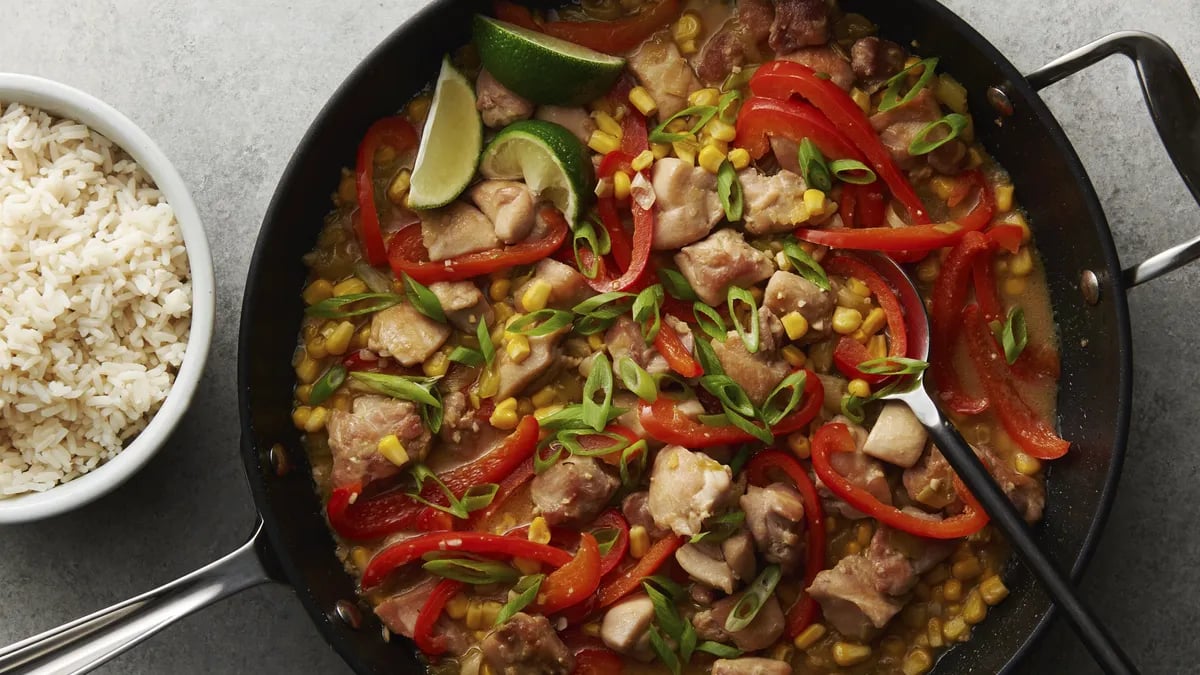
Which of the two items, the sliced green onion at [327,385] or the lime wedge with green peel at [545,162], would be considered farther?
the sliced green onion at [327,385]

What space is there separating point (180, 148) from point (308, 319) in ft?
3.15

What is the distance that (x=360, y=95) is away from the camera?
3906 millimetres

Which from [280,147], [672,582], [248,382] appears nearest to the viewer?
[248,382]

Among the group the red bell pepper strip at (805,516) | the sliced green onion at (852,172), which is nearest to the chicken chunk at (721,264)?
the sliced green onion at (852,172)

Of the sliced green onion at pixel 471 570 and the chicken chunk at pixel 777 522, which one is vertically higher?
the chicken chunk at pixel 777 522

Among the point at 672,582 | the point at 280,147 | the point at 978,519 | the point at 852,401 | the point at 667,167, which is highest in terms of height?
the point at 667,167

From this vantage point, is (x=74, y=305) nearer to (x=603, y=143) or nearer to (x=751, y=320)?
(x=603, y=143)

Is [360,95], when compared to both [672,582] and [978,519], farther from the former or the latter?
[978,519]

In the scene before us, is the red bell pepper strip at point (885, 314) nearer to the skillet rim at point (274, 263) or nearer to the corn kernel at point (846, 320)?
the corn kernel at point (846, 320)

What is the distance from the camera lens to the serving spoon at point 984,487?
3285 mm

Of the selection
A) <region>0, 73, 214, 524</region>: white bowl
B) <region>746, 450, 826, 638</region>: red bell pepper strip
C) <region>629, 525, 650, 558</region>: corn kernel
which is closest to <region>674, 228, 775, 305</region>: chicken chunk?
<region>746, 450, 826, 638</region>: red bell pepper strip

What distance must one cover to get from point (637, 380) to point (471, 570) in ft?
3.12

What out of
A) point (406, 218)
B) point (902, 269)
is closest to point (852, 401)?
point (902, 269)

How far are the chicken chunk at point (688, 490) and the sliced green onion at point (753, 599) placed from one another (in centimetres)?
34
